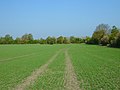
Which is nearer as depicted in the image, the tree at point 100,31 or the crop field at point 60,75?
the crop field at point 60,75

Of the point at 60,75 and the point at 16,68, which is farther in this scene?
the point at 16,68

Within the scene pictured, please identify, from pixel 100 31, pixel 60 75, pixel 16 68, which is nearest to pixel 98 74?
pixel 60 75

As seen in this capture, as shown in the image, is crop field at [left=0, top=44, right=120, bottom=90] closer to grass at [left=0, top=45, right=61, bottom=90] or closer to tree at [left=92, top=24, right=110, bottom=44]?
grass at [left=0, top=45, right=61, bottom=90]

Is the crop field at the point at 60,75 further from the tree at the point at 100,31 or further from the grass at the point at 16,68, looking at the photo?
the tree at the point at 100,31

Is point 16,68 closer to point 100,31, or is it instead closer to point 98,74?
point 98,74

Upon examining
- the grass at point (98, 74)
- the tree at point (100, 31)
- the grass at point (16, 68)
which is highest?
the tree at point (100, 31)

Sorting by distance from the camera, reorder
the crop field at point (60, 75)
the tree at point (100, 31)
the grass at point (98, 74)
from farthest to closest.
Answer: the tree at point (100, 31) < the crop field at point (60, 75) < the grass at point (98, 74)

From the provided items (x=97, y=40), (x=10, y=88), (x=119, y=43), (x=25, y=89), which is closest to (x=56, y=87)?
(x=25, y=89)

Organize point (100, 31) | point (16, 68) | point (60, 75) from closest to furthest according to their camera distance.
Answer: point (60, 75) → point (16, 68) → point (100, 31)

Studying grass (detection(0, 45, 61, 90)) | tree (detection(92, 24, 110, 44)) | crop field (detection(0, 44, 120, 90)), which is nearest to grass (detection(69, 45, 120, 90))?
crop field (detection(0, 44, 120, 90))

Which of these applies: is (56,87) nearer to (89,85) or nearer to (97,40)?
(89,85)

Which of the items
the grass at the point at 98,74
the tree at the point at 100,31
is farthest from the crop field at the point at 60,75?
the tree at the point at 100,31

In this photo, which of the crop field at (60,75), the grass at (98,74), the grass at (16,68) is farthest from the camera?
the grass at (16,68)

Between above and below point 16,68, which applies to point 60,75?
above
